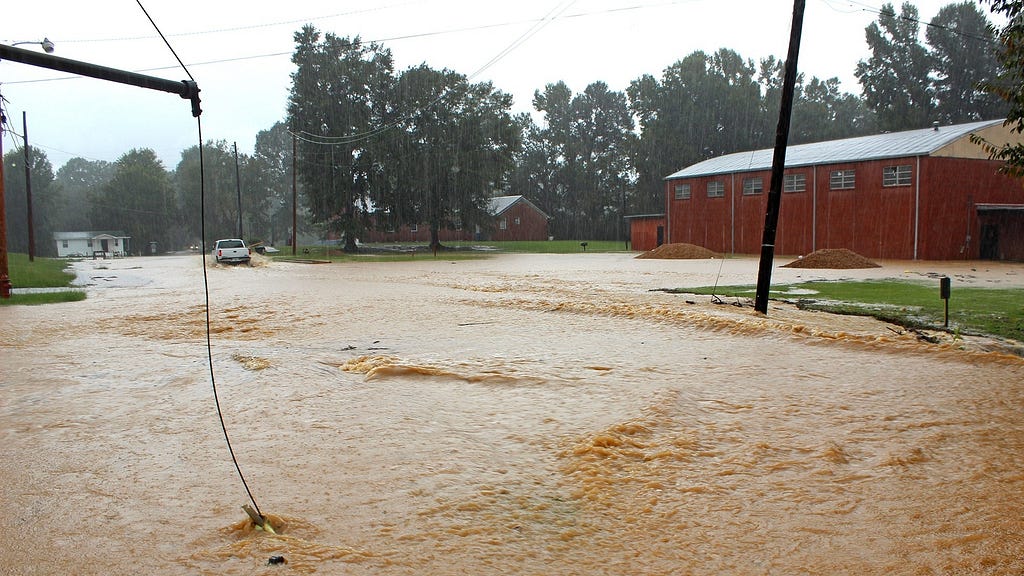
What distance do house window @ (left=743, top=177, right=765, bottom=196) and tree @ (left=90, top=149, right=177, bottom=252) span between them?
8432 centimetres

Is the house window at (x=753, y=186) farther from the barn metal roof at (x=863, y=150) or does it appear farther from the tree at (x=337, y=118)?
the tree at (x=337, y=118)

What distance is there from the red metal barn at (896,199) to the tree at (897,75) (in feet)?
97.4

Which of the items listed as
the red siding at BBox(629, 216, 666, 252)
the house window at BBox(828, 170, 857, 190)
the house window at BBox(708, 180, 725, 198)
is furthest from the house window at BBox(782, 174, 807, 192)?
the red siding at BBox(629, 216, 666, 252)

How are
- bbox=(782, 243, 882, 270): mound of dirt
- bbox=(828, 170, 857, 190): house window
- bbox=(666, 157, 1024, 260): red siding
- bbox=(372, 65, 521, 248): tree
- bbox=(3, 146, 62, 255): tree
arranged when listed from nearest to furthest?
bbox=(782, 243, 882, 270): mound of dirt < bbox=(666, 157, 1024, 260): red siding < bbox=(828, 170, 857, 190): house window < bbox=(372, 65, 521, 248): tree < bbox=(3, 146, 62, 255): tree

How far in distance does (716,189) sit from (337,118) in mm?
29977

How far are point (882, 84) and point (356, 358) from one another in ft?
246

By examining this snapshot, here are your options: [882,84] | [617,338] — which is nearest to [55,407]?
[617,338]

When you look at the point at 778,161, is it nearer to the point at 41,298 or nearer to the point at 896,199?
the point at 41,298

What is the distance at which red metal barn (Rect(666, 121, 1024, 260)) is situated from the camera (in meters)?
37.4

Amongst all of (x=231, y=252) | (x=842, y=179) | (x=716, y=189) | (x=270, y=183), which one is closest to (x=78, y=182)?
(x=270, y=183)

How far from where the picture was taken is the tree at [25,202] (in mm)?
92438

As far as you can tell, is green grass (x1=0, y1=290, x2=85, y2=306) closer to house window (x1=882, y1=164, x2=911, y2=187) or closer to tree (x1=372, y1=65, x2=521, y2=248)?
house window (x1=882, y1=164, x2=911, y2=187)

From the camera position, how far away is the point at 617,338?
12484 mm

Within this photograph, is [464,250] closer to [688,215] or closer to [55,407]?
[688,215]
